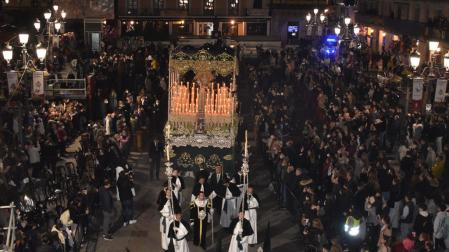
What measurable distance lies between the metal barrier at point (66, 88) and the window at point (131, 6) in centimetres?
2558

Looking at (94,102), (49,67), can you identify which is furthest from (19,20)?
(94,102)

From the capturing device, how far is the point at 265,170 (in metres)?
22.1

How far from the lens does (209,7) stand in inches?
2149

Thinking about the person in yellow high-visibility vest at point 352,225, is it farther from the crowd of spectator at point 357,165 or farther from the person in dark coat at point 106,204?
the person in dark coat at point 106,204

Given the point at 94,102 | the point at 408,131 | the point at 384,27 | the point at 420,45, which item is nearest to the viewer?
the point at 408,131

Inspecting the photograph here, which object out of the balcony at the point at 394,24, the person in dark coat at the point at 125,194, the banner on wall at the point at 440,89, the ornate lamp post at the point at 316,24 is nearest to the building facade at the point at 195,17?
the balcony at the point at 394,24

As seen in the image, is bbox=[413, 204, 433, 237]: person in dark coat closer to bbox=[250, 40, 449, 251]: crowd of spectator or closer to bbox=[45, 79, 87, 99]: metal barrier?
bbox=[250, 40, 449, 251]: crowd of spectator

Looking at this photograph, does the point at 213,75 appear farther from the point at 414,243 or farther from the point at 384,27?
the point at 384,27

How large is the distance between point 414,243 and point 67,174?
31.2ft

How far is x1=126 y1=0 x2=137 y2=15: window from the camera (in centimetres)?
5361

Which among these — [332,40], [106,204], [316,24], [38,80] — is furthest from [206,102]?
[316,24]

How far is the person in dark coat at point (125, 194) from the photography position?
16828 millimetres

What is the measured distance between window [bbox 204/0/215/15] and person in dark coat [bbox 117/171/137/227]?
3843 centimetres

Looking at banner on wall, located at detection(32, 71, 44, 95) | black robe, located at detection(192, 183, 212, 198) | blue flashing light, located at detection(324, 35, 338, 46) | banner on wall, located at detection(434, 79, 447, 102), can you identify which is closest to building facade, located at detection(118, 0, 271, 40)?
blue flashing light, located at detection(324, 35, 338, 46)
